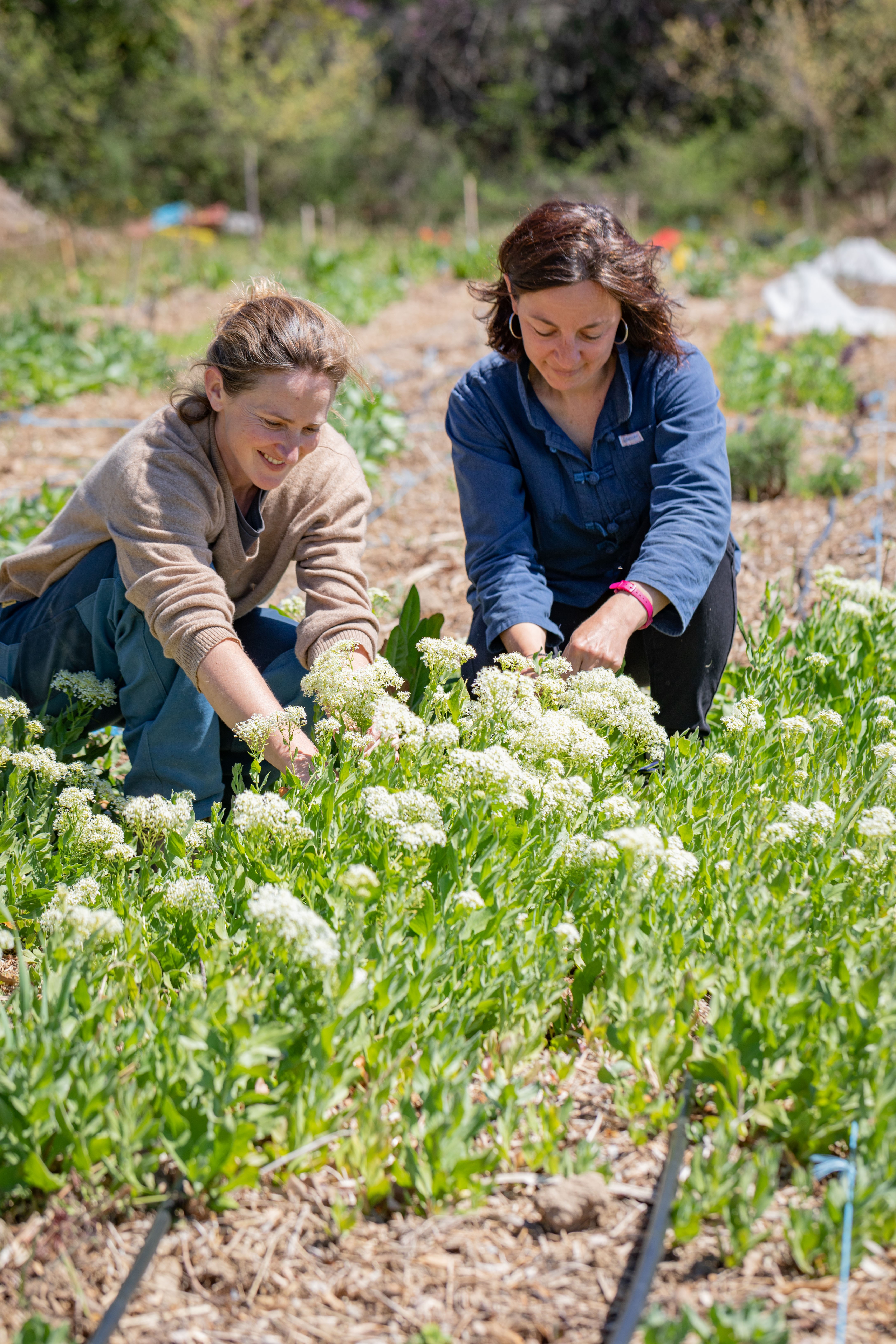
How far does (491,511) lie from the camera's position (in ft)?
11.0

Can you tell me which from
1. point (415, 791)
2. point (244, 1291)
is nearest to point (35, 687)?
point (415, 791)

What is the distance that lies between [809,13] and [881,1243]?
102 ft

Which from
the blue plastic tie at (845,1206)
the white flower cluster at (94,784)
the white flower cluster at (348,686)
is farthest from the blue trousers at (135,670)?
the blue plastic tie at (845,1206)

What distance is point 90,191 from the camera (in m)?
29.1

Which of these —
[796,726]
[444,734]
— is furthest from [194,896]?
[796,726]

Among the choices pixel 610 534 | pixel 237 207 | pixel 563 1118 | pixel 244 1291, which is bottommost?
pixel 244 1291

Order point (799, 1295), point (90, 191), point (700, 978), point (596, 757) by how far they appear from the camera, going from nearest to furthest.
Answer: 1. point (799, 1295)
2. point (700, 978)
3. point (596, 757)
4. point (90, 191)

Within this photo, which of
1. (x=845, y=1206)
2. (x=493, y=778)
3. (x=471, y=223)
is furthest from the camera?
(x=471, y=223)

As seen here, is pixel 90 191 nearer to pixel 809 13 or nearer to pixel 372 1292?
pixel 809 13

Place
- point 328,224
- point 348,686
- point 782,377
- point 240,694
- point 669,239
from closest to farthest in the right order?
point 348,686 → point 240,694 → point 782,377 → point 669,239 → point 328,224

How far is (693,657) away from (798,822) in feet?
3.12

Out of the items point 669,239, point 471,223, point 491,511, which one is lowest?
point 491,511

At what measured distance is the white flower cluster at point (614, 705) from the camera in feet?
8.49

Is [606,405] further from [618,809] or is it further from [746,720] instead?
[618,809]
